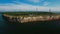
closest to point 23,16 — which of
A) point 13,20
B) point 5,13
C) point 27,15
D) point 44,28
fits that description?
point 27,15

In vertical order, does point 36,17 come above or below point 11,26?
above

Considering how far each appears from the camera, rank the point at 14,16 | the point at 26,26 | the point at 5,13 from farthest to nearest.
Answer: the point at 26,26 → the point at 14,16 → the point at 5,13

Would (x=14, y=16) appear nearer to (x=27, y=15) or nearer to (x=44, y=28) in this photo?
(x=27, y=15)

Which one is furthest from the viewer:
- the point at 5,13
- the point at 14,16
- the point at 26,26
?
the point at 26,26

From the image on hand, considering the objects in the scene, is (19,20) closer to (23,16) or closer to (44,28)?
(23,16)

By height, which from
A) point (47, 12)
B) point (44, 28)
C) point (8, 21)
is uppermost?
point (47, 12)

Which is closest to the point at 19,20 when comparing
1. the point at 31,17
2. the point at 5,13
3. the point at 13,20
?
the point at 13,20

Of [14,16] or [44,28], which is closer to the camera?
[14,16]
